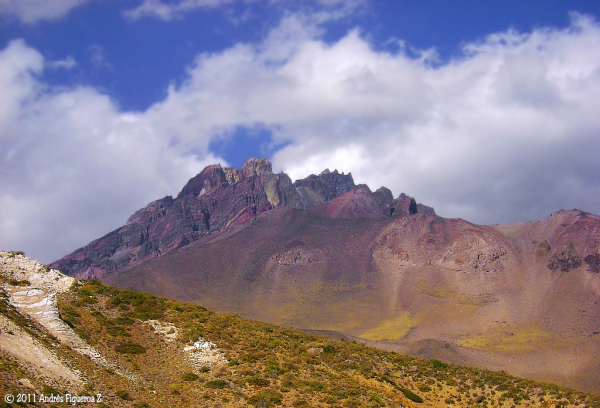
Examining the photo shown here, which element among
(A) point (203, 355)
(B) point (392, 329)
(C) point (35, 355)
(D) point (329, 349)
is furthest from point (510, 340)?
(C) point (35, 355)

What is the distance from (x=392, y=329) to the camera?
559 feet

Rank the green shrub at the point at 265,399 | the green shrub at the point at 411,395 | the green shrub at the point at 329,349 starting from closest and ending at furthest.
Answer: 1. the green shrub at the point at 265,399
2. the green shrub at the point at 411,395
3. the green shrub at the point at 329,349

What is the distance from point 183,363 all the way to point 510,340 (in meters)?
137

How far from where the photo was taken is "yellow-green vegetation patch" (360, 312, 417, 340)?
533 feet

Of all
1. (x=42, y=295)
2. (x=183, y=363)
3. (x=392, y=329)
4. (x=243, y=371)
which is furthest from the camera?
(x=392, y=329)

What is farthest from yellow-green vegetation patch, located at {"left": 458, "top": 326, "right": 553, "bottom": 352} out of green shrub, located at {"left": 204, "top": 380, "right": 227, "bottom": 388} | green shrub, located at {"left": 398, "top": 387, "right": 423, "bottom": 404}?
green shrub, located at {"left": 204, "top": 380, "right": 227, "bottom": 388}

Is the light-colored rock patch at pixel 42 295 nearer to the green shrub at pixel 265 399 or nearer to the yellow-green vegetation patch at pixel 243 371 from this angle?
the yellow-green vegetation patch at pixel 243 371

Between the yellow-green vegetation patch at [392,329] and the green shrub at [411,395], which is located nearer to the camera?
the green shrub at [411,395]

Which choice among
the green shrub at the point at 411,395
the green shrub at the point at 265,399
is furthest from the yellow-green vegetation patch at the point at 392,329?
the green shrub at the point at 265,399

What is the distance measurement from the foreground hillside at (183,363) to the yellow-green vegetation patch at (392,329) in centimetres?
11195

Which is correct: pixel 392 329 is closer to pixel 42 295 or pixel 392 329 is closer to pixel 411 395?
pixel 411 395

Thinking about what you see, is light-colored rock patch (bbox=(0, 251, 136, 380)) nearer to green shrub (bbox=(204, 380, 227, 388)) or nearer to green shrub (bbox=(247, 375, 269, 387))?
green shrub (bbox=(204, 380, 227, 388))

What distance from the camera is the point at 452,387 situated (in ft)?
154

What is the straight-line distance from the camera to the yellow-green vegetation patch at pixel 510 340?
150 metres
